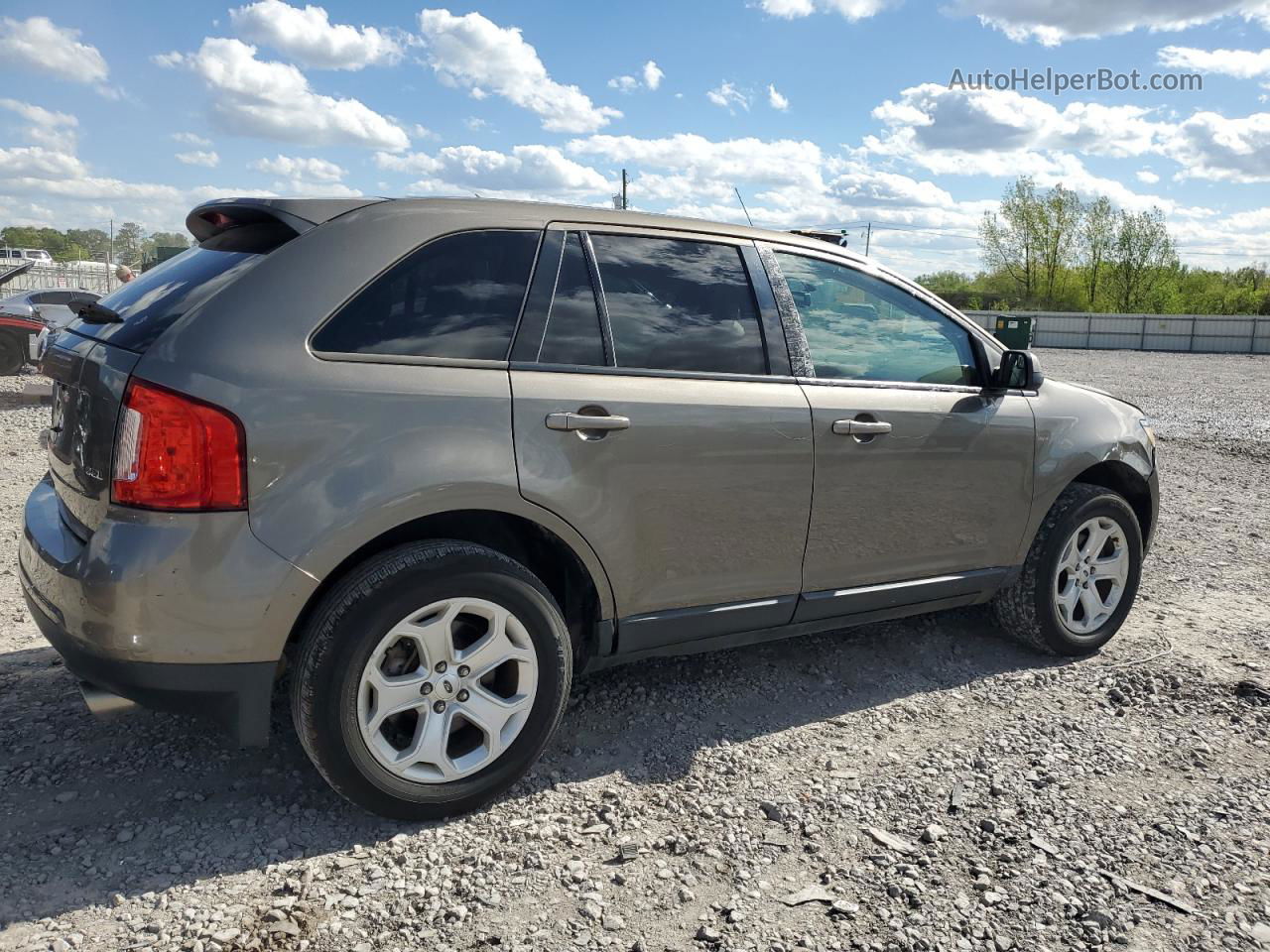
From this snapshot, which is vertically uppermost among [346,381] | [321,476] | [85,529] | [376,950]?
[346,381]

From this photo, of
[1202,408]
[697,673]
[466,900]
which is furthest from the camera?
[1202,408]

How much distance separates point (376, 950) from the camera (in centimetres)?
239

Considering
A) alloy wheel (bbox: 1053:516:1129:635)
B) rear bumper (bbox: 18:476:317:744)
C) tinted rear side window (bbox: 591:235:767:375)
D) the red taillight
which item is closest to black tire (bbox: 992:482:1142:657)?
alloy wheel (bbox: 1053:516:1129:635)

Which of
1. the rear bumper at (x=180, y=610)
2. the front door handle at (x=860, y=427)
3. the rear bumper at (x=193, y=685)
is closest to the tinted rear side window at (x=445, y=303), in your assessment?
the rear bumper at (x=180, y=610)

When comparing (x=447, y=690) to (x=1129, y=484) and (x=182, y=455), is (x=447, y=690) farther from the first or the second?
(x=1129, y=484)

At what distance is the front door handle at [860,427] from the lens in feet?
11.7

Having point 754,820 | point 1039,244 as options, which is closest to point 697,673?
point 754,820

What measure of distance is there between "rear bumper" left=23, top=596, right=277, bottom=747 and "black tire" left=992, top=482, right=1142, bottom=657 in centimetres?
314

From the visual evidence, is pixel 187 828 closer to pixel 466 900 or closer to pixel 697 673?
pixel 466 900

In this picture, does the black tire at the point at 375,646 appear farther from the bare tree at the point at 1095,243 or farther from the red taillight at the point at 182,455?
the bare tree at the point at 1095,243

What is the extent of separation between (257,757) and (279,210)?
5.88ft

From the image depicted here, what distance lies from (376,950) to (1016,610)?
311 centimetres

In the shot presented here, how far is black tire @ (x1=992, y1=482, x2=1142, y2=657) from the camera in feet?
14.0

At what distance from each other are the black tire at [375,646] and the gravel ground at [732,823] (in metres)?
0.13
